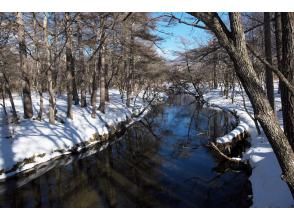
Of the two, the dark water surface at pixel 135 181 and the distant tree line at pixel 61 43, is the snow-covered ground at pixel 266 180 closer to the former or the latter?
the dark water surface at pixel 135 181

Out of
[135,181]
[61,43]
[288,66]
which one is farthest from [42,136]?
[288,66]

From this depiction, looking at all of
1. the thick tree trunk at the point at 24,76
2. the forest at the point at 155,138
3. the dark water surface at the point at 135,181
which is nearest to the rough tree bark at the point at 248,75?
the forest at the point at 155,138

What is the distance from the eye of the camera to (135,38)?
25.2m

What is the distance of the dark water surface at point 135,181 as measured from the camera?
8266 millimetres

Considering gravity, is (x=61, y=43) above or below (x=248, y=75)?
above

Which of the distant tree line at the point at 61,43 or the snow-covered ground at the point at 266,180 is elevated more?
the distant tree line at the point at 61,43

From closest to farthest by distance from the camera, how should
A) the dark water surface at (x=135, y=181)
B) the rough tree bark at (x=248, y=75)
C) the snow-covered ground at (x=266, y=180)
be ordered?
the rough tree bark at (x=248, y=75)
the snow-covered ground at (x=266, y=180)
the dark water surface at (x=135, y=181)

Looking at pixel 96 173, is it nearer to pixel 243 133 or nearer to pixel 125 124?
pixel 243 133

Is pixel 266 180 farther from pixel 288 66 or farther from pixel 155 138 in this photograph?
pixel 155 138

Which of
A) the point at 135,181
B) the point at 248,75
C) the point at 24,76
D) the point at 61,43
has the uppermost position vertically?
the point at 61,43

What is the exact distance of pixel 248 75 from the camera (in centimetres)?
434

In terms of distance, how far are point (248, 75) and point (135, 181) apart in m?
6.37

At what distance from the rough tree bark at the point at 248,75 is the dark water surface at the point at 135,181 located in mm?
3864
